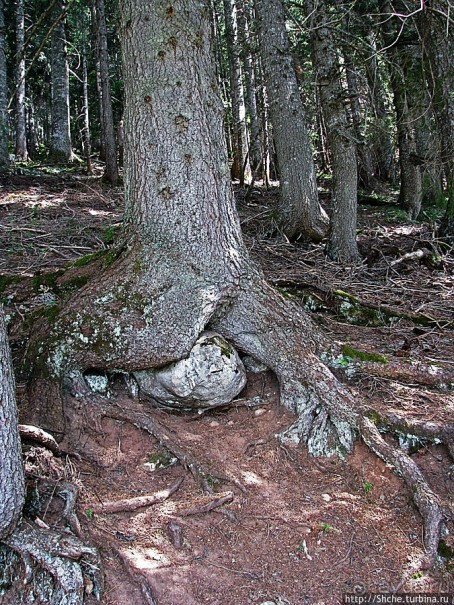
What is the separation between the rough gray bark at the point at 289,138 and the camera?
9.04 metres

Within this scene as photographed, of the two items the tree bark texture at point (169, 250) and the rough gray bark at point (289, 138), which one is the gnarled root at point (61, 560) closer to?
the tree bark texture at point (169, 250)

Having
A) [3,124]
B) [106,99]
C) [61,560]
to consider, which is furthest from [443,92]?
[3,124]

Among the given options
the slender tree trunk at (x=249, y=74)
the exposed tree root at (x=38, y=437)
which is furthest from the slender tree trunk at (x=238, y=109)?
the exposed tree root at (x=38, y=437)

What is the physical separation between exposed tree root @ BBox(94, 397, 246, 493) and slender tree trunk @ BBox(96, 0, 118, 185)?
10.7 meters

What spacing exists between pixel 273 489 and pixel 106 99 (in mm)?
12463

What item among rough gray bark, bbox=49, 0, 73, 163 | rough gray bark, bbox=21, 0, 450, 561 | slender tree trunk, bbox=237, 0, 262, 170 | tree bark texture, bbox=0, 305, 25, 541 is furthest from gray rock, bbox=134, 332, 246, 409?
rough gray bark, bbox=49, 0, 73, 163

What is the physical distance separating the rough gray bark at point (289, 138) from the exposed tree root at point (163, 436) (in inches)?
222

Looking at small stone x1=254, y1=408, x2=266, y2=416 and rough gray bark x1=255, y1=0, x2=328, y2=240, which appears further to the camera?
rough gray bark x1=255, y1=0, x2=328, y2=240

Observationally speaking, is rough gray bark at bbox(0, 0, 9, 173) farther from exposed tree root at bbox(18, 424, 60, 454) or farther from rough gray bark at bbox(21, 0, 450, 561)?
exposed tree root at bbox(18, 424, 60, 454)

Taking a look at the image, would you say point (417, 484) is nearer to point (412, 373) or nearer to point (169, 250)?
point (412, 373)

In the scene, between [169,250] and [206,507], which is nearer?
[206,507]

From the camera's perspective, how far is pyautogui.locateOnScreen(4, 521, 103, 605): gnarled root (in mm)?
2785

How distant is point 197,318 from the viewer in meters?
4.30

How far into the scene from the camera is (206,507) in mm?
3514
